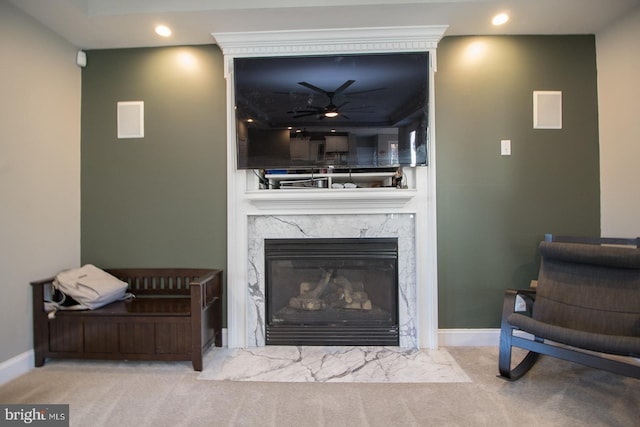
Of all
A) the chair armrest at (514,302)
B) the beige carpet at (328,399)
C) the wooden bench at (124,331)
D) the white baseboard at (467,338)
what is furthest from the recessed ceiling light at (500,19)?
→ the wooden bench at (124,331)

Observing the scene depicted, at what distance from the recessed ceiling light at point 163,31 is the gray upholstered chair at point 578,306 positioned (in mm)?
3002

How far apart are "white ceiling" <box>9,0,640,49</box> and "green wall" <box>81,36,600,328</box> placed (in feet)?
0.51

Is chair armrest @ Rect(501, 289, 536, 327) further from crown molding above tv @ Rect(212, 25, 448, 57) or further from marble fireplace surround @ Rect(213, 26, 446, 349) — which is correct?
crown molding above tv @ Rect(212, 25, 448, 57)

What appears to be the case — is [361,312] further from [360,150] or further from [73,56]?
[73,56]

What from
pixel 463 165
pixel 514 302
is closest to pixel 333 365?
pixel 514 302

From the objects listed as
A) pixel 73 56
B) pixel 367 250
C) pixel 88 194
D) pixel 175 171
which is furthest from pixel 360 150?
pixel 73 56

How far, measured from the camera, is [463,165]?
2229 millimetres

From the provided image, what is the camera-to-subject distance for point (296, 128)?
6.93 ft

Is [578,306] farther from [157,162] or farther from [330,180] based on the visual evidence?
[157,162]

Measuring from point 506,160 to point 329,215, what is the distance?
1447 millimetres

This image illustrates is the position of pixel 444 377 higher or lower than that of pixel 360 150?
lower

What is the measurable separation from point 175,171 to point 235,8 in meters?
1.25

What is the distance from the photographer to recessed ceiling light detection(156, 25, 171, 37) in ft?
6.75

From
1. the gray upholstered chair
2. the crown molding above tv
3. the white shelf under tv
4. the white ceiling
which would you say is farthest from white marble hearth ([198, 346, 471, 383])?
the white ceiling
